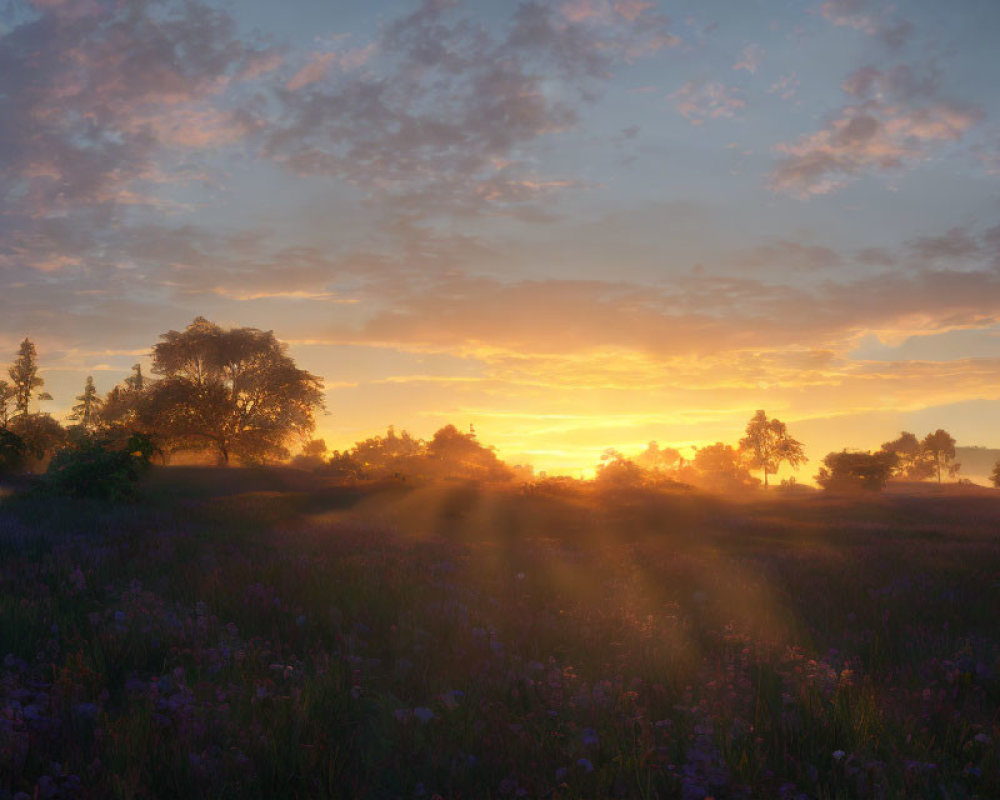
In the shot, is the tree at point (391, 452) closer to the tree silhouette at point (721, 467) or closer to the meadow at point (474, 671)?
the meadow at point (474, 671)

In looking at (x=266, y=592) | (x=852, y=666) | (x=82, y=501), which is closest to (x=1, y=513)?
(x=82, y=501)

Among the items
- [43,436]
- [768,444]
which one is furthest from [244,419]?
[768,444]

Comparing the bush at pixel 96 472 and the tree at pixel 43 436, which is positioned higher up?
the tree at pixel 43 436

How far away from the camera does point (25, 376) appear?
63250 millimetres

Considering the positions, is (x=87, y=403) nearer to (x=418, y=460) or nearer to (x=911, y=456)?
(x=418, y=460)

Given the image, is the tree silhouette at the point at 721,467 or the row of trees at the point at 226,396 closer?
the row of trees at the point at 226,396

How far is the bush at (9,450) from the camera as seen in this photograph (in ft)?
81.0

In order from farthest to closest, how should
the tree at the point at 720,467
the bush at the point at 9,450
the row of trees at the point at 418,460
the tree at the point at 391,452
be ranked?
the tree at the point at 720,467, the tree at the point at 391,452, the row of trees at the point at 418,460, the bush at the point at 9,450

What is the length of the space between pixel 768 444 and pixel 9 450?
7999 cm

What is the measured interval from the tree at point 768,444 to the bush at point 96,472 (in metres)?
75.9

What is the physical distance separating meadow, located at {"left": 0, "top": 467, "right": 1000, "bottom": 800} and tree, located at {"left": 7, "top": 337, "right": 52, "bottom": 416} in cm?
6453

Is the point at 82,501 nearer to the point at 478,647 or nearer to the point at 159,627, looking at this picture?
the point at 159,627

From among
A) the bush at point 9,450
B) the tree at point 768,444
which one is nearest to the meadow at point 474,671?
the bush at point 9,450

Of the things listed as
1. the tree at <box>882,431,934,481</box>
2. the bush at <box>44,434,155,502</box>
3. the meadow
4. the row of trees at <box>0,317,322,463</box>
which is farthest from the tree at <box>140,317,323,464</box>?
the tree at <box>882,431,934,481</box>
